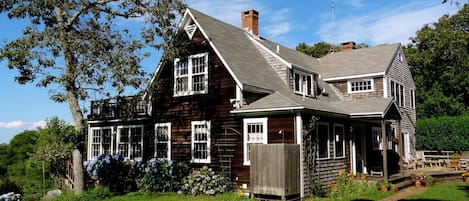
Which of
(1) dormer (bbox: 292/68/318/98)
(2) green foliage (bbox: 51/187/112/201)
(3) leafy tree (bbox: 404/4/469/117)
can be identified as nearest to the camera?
(2) green foliage (bbox: 51/187/112/201)

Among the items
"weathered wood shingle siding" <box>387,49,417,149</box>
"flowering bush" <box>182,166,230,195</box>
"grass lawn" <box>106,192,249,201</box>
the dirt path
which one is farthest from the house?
"weathered wood shingle siding" <box>387,49,417,149</box>

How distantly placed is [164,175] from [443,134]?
21.6 metres

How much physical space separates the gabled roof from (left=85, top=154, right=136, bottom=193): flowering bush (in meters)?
13.3

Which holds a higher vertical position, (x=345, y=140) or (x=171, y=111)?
(x=171, y=111)

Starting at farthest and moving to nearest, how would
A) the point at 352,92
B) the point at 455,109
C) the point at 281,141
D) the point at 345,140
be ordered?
the point at 455,109 < the point at 352,92 < the point at 345,140 < the point at 281,141

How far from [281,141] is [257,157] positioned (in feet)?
3.96

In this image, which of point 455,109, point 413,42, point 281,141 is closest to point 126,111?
point 281,141

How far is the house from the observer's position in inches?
643

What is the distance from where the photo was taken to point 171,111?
19.4 m

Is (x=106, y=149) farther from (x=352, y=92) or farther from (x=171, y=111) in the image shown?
(x=352, y=92)

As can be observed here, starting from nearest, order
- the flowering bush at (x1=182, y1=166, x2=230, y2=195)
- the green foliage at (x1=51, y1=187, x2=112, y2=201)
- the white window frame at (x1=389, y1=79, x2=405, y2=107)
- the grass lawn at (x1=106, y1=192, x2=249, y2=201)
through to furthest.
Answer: the grass lawn at (x1=106, y1=192, x2=249, y2=201) → the green foliage at (x1=51, y1=187, x2=112, y2=201) → the flowering bush at (x1=182, y1=166, x2=230, y2=195) → the white window frame at (x1=389, y1=79, x2=405, y2=107)

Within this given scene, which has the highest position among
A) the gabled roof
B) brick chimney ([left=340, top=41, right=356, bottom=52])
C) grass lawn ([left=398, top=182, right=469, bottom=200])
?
brick chimney ([left=340, top=41, right=356, bottom=52])

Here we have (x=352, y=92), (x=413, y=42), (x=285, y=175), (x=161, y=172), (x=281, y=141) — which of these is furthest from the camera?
(x=413, y=42)

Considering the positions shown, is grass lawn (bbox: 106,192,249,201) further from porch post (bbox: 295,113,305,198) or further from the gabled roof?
the gabled roof
